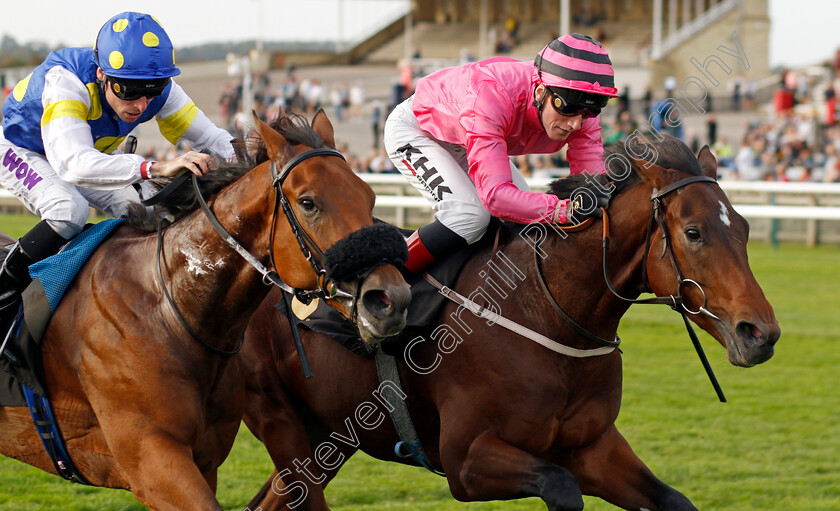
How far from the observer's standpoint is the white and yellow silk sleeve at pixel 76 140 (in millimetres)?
3271

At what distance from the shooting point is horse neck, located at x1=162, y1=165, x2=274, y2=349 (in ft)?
10.6

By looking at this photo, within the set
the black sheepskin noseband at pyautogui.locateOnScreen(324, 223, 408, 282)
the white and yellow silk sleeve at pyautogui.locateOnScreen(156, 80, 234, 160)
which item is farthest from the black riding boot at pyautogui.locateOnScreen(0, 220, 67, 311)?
the black sheepskin noseband at pyautogui.locateOnScreen(324, 223, 408, 282)

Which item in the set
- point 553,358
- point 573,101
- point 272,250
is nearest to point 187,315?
point 272,250

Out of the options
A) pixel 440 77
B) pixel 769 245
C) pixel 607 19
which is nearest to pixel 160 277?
pixel 440 77

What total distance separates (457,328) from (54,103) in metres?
1.70

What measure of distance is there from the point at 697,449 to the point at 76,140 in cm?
392

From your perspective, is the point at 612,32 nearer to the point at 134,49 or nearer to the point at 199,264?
the point at 134,49

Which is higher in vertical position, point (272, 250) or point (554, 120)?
point (554, 120)

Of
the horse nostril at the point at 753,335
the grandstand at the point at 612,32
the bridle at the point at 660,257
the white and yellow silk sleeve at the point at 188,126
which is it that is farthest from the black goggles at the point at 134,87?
the grandstand at the point at 612,32

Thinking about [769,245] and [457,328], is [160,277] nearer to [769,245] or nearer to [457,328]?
[457,328]

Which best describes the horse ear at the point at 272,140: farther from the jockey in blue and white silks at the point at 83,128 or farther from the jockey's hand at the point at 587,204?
the jockey's hand at the point at 587,204

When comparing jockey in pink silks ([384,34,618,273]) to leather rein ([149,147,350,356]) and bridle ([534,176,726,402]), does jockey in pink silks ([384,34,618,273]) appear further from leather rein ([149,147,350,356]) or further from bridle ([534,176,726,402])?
leather rein ([149,147,350,356])

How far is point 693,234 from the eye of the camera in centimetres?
328

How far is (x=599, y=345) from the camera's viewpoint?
144 inches
